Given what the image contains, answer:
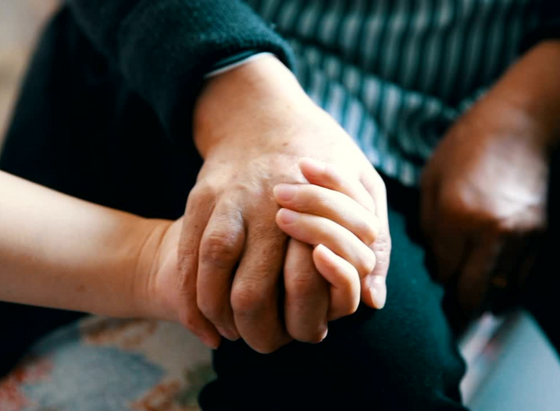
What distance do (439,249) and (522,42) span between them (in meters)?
0.23

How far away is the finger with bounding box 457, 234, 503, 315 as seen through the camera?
0.45 m

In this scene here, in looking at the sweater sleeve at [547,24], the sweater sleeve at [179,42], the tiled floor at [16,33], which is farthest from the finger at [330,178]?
the tiled floor at [16,33]

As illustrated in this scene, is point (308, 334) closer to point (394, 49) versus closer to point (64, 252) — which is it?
point (64, 252)

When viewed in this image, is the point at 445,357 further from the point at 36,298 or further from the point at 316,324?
the point at 36,298

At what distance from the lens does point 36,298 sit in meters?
0.37

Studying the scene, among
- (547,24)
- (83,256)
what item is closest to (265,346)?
(83,256)

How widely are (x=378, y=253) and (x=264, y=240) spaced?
7 cm

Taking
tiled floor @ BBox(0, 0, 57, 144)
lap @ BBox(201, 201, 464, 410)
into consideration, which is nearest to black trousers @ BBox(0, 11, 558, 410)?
lap @ BBox(201, 201, 464, 410)

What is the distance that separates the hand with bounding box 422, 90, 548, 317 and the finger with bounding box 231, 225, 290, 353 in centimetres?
21

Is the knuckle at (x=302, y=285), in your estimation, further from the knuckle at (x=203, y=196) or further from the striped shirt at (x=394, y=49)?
the striped shirt at (x=394, y=49)

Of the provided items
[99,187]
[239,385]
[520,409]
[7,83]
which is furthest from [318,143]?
[7,83]

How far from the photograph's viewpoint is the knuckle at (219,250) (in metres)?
0.29

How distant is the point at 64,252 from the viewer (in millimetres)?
358

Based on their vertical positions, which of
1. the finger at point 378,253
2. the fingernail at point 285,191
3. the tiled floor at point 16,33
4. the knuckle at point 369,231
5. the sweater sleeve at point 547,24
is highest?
the sweater sleeve at point 547,24
